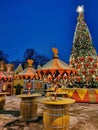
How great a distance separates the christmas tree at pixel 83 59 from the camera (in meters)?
19.6

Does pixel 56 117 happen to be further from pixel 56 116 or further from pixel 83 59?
pixel 83 59

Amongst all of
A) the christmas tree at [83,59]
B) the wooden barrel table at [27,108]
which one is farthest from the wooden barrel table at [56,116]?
the christmas tree at [83,59]

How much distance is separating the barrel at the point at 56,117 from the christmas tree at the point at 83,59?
13554 millimetres

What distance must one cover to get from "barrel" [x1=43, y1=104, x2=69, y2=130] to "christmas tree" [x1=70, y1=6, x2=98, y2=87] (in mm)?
13554

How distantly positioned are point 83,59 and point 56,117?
14908mm

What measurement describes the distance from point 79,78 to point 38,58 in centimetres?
3224

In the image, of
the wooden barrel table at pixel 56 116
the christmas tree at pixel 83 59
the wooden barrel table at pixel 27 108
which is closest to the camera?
the wooden barrel table at pixel 56 116

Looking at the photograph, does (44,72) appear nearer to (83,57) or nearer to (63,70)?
(63,70)

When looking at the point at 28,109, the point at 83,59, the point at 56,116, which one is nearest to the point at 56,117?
the point at 56,116

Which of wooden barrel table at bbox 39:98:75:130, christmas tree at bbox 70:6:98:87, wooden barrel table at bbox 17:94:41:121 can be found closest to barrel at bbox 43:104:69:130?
wooden barrel table at bbox 39:98:75:130

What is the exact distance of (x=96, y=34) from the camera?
146125 mm

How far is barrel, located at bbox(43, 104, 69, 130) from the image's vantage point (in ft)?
19.9

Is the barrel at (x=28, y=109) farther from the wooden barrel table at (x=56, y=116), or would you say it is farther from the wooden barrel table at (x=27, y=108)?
the wooden barrel table at (x=56, y=116)

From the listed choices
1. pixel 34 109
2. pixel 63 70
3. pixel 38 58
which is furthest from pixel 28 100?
pixel 38 58
